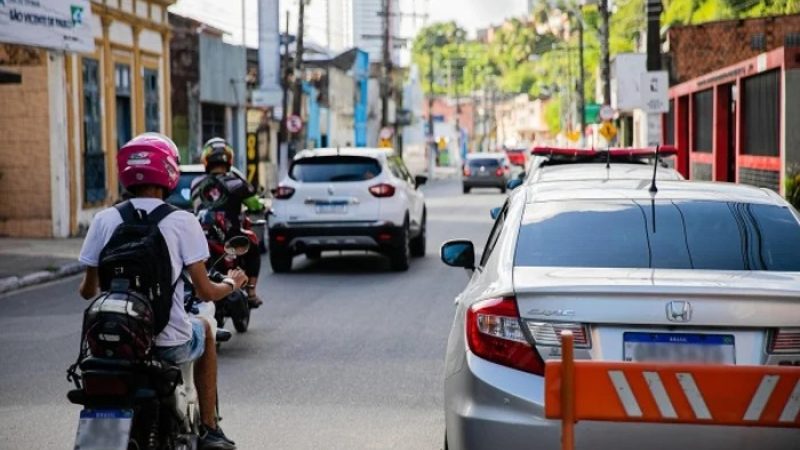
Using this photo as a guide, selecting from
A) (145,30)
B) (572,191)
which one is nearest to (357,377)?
(572,191)

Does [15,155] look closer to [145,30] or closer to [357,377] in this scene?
[145,30]

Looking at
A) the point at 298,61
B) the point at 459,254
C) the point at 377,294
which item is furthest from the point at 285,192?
the point at 298,61

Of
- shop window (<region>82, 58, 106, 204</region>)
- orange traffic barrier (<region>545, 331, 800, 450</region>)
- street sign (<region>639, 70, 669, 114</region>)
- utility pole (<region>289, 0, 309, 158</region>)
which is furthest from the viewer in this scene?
utility pole (<region>289, 0, 309, 158</region>)

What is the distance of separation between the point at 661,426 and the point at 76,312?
36.1 ft

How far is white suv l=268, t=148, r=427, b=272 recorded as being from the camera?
65.1 ft

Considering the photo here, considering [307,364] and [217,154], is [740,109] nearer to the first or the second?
[217,154]

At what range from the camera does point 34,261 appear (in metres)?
22.2

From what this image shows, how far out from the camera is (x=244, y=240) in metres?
6.93

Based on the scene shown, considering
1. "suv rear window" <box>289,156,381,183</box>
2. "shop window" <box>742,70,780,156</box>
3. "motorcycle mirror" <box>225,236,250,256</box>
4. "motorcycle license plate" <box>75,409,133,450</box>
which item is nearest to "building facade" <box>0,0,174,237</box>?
"suv rear window" <box>289,156,381,183</box>

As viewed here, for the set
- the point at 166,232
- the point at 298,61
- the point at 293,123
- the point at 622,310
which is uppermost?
the point at 298,61

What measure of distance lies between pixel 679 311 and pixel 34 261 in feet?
58.3

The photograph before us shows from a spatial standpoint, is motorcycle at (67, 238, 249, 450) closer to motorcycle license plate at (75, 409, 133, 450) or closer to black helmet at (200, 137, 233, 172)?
motorcycle license plate at (75, 409, 133, 450)

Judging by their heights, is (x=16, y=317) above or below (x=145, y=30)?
below

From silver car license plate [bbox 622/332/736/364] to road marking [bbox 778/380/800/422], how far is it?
527mm
